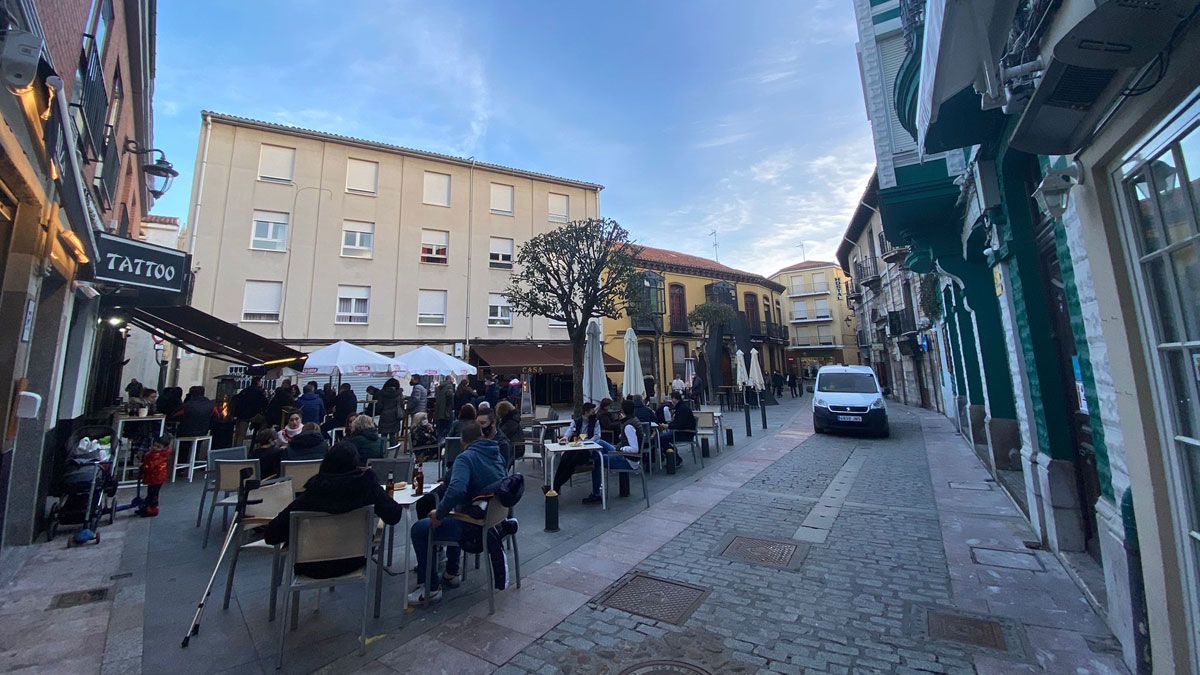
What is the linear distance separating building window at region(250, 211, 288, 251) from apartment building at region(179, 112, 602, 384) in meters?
0.04

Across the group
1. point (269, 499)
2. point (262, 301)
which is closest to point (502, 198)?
point (262, 301)

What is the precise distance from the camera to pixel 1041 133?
2729 millimetres

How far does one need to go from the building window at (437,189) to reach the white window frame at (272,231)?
5.37m

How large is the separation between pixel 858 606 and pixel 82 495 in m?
7.95

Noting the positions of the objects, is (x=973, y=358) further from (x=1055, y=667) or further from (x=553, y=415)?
(x=553, y=415)

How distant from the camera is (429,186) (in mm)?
20812

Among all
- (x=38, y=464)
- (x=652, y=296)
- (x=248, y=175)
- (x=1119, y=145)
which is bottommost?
(x=38, y=464)

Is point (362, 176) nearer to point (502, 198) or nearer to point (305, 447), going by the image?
point (502, 198)

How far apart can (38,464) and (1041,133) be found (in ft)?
29.8

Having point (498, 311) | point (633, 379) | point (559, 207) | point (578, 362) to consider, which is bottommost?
point (633, 379)

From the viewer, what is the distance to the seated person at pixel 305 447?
5316 millimetres

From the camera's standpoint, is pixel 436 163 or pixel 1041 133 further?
pixel 436 163

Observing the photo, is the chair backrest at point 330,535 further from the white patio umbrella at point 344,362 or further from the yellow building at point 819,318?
the yellow building at point 819,318

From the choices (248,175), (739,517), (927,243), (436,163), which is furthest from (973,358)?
(248,175)
